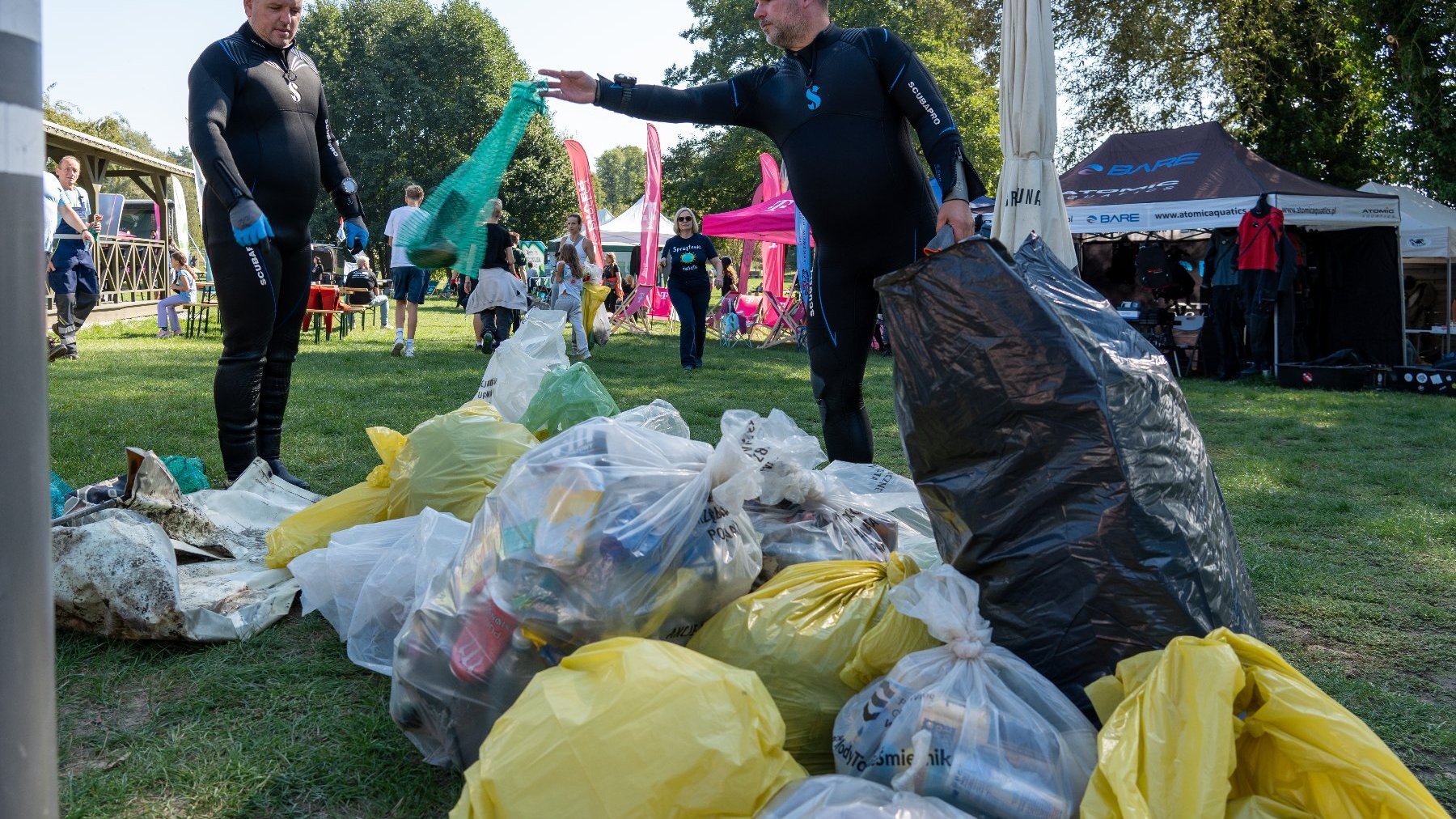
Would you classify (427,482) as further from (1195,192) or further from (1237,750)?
(1195,192)

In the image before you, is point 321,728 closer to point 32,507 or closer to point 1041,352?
point 32,507

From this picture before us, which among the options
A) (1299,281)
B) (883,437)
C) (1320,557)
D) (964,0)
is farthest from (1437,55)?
(1320,557)

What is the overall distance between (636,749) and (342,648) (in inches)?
57.0

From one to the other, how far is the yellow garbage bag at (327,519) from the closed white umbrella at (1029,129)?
2.13 m

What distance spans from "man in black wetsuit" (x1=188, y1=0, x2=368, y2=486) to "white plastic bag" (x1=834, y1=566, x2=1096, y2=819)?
277cm

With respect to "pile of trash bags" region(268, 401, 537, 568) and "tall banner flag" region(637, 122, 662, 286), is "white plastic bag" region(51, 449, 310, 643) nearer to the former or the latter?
"pile of trash bags" region(268, 401, 537, 568)

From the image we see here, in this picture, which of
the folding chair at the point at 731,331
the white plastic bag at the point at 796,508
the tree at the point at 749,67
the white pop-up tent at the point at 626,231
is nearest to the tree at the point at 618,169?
the tree at the point at 749,67

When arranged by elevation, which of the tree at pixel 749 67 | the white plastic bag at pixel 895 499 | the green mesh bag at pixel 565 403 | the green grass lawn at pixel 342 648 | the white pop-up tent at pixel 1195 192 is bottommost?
the green grass lawn at pixel 342 648

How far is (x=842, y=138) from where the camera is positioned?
312 cm

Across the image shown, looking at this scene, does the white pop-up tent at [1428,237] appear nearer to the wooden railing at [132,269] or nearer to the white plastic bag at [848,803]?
the white plastic bag at [848,803]

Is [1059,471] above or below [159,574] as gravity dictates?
above

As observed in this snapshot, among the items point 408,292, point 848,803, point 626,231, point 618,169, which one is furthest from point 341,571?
point 618,169

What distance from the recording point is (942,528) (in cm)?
195

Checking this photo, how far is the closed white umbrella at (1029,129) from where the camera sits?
10.7ft
